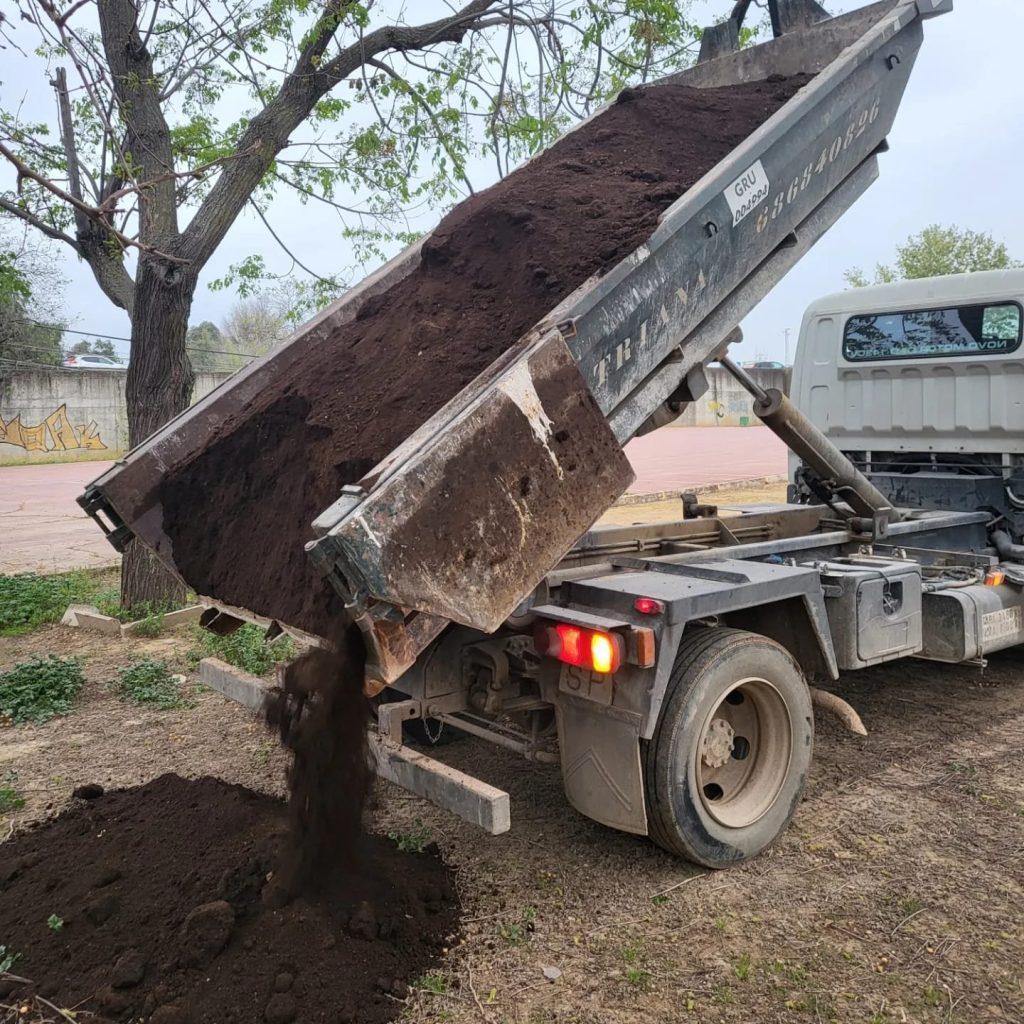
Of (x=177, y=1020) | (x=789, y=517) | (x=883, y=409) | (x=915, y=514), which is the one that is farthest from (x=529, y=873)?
(x=883, y=409)

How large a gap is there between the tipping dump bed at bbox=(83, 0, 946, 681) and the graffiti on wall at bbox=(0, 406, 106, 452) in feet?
101

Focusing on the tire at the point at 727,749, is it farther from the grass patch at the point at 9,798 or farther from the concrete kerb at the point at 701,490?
the concrete kerb at the point at 701,490

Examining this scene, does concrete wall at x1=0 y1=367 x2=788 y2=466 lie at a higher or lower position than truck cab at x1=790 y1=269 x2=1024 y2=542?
higher

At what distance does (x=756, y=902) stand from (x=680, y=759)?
60 centimetres

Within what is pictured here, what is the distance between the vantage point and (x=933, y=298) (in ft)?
20.7

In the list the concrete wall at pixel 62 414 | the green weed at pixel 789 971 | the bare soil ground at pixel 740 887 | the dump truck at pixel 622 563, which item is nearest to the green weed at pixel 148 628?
the bare soil ground at pixel 740 887

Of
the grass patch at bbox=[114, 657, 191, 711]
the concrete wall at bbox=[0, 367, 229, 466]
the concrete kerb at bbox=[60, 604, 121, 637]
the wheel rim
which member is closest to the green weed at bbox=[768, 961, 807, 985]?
the wheel rim

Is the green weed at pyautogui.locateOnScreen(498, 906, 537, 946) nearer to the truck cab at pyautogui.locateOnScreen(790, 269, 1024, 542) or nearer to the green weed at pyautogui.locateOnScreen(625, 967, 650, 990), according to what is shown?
the green weed at pyautogui.locateOnScreen(625, 967, 650, 990)

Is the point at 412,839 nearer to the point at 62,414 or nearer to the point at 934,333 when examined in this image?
the point at 934,333

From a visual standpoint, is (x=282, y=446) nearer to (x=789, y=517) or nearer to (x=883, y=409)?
(x=789, y=517)

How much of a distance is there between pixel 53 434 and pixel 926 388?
3196 cm

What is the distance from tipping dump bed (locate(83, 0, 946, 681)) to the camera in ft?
9.21

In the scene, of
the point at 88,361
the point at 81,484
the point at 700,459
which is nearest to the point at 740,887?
the point at 81,484

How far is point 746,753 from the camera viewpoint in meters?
4.12
